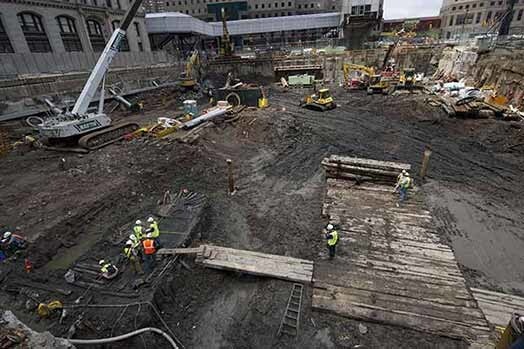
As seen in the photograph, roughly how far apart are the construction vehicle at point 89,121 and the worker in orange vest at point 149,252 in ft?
34.4

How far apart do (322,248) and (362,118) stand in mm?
15929

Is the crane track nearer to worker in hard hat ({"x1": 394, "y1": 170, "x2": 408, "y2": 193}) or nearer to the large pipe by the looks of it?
the large pipe

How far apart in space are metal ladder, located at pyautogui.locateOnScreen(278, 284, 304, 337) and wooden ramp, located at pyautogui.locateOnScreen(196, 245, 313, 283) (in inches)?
11.7

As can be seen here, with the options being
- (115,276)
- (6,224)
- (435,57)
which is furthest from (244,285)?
(435,57)

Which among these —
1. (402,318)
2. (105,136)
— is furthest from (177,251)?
(105,136)

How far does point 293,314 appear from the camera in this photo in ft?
20.4

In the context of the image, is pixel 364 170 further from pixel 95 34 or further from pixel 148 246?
pixel 95 34

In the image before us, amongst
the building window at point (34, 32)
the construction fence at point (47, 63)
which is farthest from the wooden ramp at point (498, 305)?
the building window at point (34, 32)

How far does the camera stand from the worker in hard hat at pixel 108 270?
6.63 meters

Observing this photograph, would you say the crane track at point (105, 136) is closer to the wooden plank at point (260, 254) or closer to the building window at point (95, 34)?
the wooden plank at point (260, 254)

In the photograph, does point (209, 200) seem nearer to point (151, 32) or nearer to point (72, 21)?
point (72, 21)

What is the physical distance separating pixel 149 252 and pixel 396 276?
669cm

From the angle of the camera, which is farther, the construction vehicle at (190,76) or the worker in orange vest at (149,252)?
the construction vehicle at (190,76)

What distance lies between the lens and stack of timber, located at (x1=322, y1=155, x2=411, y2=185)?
11258 millimetres
